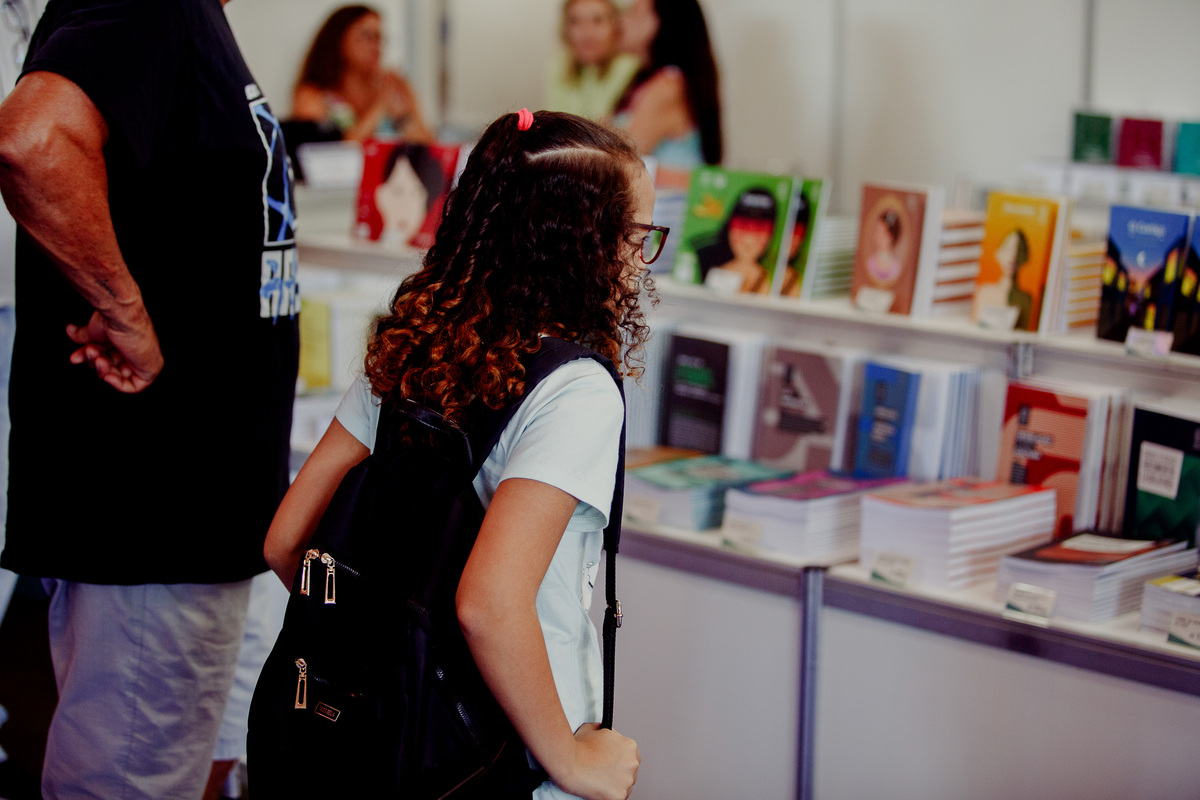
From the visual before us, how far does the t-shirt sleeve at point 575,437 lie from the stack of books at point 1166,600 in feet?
3.53

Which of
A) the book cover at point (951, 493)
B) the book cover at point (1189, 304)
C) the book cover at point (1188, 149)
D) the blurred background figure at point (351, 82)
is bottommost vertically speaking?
the book cover at point (951, 493)

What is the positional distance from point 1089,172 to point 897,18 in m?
1.44

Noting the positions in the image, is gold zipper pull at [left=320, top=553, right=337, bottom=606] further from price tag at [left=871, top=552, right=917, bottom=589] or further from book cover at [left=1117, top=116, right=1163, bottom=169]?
book cover at [left=1117, top=116, right=1163, bottom=169]

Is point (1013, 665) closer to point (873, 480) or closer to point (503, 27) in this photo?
point (873, 480)

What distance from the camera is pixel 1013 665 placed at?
183 cm

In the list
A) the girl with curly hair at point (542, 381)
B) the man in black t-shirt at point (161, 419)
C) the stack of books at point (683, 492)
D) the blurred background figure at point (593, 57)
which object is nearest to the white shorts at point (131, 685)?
the man in black t-shirt at point (161, 419)

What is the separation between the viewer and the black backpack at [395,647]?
1.11 meters

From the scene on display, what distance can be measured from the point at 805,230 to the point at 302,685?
60.3 inches

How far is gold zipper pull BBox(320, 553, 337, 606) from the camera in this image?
3.84 feet

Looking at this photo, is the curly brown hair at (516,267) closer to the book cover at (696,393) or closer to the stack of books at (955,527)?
the stack of books at (955,527)

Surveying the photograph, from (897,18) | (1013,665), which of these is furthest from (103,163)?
(897,18)

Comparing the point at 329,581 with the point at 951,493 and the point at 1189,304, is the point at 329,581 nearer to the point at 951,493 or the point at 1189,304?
the point at 951,493

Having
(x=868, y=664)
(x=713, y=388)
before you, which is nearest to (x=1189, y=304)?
(x=868, y=664)

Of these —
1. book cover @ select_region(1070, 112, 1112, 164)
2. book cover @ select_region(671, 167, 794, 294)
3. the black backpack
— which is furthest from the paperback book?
book cover @ select_region(1070, 112, 1112, 164)
